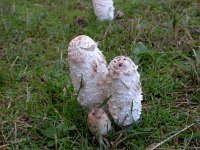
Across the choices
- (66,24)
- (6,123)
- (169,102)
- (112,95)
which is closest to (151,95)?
(169,102)

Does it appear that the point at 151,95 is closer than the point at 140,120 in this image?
No

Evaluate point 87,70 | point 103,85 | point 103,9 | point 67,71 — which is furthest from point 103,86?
point 103,9

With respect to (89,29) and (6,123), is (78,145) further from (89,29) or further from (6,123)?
(89,29)

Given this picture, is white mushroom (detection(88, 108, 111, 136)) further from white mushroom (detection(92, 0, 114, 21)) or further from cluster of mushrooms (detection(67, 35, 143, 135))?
white mushroom (detection(92, 0, 114, 21))

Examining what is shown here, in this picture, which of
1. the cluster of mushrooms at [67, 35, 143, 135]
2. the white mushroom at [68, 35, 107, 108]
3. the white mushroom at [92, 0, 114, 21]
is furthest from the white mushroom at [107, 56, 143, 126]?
the white mushroom at [92, 0, 114, 21]

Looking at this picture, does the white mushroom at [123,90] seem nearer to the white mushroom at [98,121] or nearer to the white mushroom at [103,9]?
the white mushroom at [98,121]

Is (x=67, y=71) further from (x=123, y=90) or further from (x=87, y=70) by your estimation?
(x=123, y=90)
